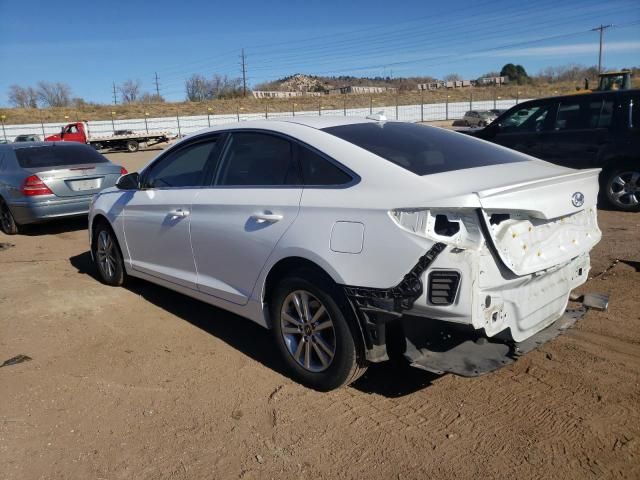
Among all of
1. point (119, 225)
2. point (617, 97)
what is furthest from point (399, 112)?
point (119, 225)

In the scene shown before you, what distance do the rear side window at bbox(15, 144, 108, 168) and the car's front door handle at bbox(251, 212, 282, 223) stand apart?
637 cm

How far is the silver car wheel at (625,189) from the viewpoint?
8.09 meters

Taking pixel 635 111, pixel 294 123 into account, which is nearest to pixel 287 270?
pixel 294 123

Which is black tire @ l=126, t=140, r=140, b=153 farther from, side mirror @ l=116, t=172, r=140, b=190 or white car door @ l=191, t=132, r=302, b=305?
white car door @ l=191, t=132, r=302, b=305

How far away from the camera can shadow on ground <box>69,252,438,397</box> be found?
357 centimetres

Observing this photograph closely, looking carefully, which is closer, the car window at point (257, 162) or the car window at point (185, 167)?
the car window at point (257, 162)

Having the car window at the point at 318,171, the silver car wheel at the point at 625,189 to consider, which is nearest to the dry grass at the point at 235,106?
the silver car wheel at the point at 625,189

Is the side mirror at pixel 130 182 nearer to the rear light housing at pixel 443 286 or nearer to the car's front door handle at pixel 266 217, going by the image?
the car's front door handle at pixel 266 217

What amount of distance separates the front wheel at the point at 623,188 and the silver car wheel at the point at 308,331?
6.61m

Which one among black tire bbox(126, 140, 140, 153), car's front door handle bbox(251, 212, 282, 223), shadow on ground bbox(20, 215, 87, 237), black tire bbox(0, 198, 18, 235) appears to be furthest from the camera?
black tire bbox(126, 140, 140, 153)

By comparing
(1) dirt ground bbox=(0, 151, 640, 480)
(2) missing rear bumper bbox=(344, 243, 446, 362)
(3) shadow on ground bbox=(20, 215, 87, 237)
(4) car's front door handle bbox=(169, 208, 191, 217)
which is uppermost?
(4) car's front door handle bbox=(169, 208, 191, 217)

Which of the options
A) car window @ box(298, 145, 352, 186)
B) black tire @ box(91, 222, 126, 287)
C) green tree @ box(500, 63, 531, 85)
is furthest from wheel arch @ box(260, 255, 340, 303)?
green tree @ box(500, 63, 531, 85)

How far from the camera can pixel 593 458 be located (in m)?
2.71

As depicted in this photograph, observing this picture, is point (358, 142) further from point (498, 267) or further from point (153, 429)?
point (153, 429)
